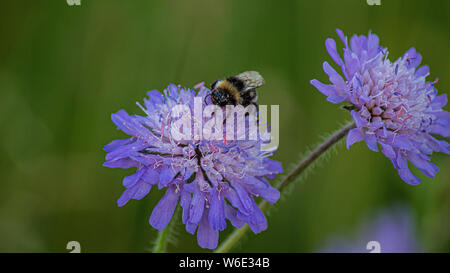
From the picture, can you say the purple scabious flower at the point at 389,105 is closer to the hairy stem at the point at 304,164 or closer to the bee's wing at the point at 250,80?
the hairy stem at the point at 304,164

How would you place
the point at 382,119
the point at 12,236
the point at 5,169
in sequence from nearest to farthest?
1. the point at 382,119
2. the point at 12,236
3. the point at 5,169

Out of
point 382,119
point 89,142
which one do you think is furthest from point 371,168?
point 89,142

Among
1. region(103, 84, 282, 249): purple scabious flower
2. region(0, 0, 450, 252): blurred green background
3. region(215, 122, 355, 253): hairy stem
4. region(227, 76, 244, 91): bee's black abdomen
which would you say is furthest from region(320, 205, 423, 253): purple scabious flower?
region(227, 76, 244, 91): bee's black abdomen

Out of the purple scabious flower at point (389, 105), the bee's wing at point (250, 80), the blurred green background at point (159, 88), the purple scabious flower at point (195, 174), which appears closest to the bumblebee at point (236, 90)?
the bee's wing at point (250, 80)

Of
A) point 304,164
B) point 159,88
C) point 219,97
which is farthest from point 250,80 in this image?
point 159,88
